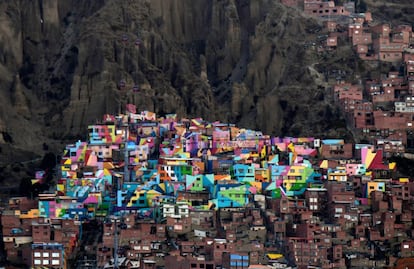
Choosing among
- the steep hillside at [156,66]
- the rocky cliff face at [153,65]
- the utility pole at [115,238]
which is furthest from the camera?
the rocky cliff face at [153,65]

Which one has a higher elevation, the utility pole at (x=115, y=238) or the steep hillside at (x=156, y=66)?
the steep hillside at (x=156, y=66)

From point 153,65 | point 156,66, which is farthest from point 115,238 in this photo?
point 156,66

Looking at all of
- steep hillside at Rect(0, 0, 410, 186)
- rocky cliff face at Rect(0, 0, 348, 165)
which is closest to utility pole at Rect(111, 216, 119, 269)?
steep hillside at Rect(0, 0, 410, 186)

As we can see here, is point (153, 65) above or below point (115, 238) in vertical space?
above

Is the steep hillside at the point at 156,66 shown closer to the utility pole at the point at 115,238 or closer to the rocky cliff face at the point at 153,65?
the rocky cliff face at the point at 153,65

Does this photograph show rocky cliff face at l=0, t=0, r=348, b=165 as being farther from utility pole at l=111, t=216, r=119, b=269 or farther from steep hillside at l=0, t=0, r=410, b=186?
utility pole at l=111, t=216, r=119, b=269

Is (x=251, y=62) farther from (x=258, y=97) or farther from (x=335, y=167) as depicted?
(x=335, y=167)

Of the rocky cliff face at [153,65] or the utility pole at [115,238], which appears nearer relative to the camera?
the utility pole at [115,238]

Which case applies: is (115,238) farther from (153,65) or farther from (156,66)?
(156,66)

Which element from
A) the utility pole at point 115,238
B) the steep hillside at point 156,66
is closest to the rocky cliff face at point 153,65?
the steep hillside at point 156,66

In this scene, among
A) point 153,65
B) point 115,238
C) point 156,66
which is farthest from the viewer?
point 156,66
